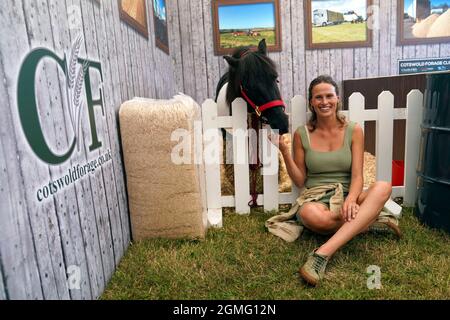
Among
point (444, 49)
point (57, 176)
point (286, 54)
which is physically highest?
point (286, 54)

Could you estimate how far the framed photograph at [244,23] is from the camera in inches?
211

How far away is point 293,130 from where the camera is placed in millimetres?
2568

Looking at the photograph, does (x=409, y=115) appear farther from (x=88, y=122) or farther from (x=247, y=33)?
(x=247, y=33)

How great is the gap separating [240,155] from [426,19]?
4.84 metres

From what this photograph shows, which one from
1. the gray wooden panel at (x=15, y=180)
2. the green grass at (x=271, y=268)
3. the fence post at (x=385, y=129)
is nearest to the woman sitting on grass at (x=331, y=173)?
the green grass at (x=271, y=268)

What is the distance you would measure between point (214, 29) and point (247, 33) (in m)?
0.57

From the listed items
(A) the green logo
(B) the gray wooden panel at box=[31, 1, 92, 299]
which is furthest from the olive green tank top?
(B) the gray wooden panel at box=[31, 1, 92, 299]

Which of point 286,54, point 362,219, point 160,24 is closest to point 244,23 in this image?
point 286,54

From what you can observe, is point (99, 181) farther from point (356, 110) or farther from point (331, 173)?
point (356, 110)

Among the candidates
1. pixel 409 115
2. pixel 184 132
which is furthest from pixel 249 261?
pixel 409 115

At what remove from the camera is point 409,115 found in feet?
8.45

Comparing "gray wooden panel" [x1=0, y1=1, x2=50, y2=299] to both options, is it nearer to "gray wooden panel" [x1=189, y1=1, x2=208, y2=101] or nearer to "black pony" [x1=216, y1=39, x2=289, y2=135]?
"black pony" [x1=216, y1=39, x2=289, y2=135]

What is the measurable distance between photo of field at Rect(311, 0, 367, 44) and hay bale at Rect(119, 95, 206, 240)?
13.9ft

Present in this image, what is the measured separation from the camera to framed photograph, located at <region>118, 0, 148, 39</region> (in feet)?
8.00
